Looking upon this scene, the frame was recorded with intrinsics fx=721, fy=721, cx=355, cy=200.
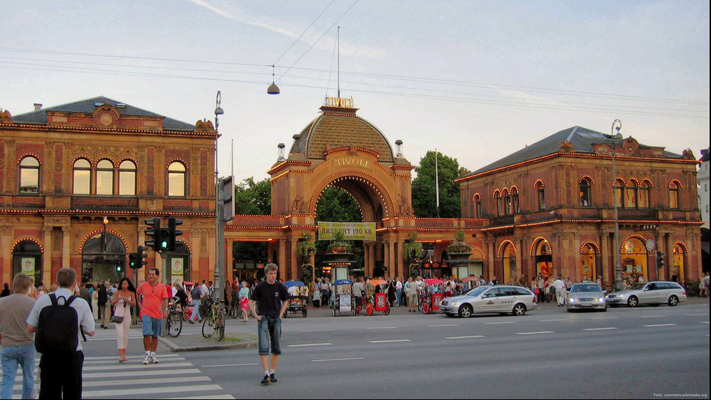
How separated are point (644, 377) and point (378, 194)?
4433 cm

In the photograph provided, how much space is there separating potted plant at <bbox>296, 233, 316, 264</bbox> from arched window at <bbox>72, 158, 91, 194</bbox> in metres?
15.4

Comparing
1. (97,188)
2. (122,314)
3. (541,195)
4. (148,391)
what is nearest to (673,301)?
(541,195)

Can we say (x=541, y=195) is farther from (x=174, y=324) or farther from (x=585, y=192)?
(x=174, y=324)

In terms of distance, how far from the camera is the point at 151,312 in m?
16.0

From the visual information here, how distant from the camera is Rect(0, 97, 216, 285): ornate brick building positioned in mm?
40906

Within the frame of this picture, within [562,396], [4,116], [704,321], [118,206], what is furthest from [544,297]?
[562,396]

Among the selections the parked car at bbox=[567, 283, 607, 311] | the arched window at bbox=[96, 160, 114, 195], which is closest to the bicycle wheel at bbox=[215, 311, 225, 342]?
the parked car at bbox=[567, 283, 607, 311]

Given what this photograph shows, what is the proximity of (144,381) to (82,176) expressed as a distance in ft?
106

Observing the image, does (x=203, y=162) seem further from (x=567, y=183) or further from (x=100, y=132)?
(x=567, y=183)

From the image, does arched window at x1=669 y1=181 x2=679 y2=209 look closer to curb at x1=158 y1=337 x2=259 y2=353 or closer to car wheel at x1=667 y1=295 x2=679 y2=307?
car wheel at x1=667 y1=295 x2=679 y2=307

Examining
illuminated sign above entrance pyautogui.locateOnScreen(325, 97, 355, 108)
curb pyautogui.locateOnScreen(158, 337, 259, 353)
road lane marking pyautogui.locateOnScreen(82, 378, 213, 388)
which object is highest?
illuminated sign above entrance pyautogui.locateOnScreen(325, 97, 355, 108)

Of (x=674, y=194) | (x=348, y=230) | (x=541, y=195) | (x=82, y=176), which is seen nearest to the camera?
(x=82, y=176)

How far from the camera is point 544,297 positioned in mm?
48281

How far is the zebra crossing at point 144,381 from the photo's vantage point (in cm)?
1141
